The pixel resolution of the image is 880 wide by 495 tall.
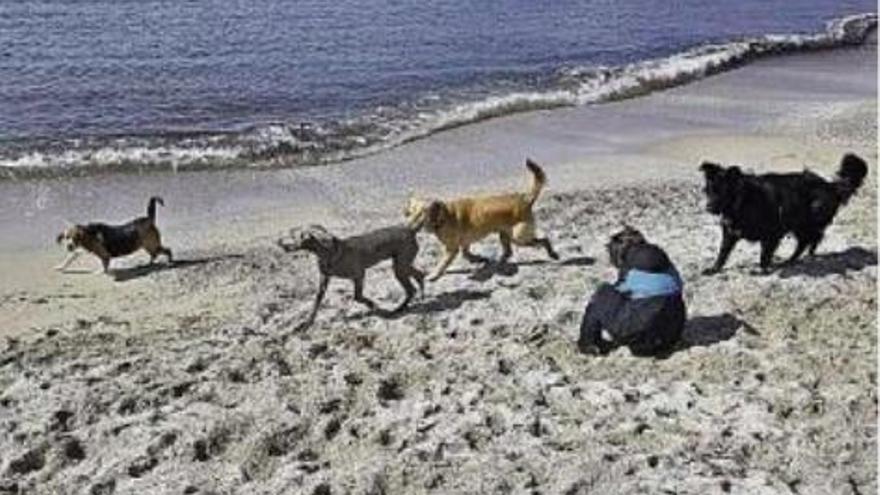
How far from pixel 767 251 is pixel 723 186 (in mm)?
750

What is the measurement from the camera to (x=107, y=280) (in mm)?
13688

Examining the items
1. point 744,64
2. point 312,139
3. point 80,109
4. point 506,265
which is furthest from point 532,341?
point 744,64

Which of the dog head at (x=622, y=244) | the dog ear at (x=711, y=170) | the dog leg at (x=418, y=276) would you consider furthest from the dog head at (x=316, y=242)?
the dog ear at (x=711, y=170)

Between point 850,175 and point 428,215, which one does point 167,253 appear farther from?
point 850,175

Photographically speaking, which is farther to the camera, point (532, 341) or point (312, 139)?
point (312, 139)

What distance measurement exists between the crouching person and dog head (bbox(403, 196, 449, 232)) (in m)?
2.38

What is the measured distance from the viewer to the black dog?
11.5m

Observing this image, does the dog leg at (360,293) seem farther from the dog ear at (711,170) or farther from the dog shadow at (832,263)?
the dog shadow at (832,263)

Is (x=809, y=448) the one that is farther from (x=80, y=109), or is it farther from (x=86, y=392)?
(x=80, y=109)

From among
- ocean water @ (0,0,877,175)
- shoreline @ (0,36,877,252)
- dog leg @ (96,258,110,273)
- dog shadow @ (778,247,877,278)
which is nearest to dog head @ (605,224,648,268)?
dog shadow @ (778,247,877,278)

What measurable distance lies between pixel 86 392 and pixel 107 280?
4.22 meters

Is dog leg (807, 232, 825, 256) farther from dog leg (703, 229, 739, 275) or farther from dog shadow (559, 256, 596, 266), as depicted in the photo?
dog shadow (559, 256, 596, 266)

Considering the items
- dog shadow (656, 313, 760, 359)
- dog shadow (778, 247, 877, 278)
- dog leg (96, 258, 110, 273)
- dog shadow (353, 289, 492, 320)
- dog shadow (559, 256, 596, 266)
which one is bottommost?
dog shadow (778, 247, 877, 278)

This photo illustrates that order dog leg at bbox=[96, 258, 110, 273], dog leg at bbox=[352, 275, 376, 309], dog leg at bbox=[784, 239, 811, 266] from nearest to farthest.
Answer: dog leg at bbox=[352, 275, 376, 309]
dog leg at bbox=[784, 239, 811, 266]
dog leg at bbox=[96, 258, 110, 273]
